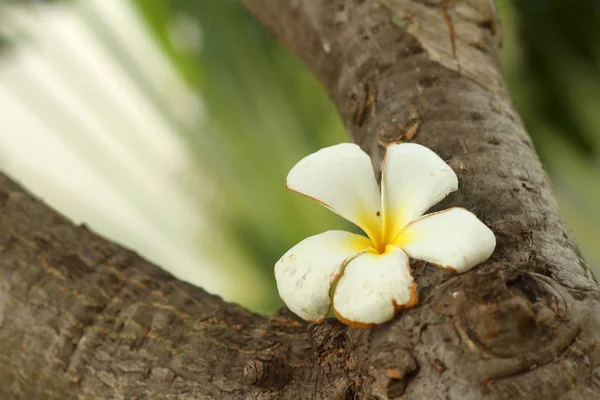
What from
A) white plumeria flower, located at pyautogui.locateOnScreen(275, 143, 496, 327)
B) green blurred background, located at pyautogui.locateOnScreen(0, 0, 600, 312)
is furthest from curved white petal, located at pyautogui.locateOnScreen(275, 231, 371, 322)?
green blurred background, located at pyautogui.locateOnScreen(0, 0, 600, 312)

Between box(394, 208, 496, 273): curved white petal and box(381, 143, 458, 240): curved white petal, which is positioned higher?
box(381, 143, 458, 240): curved white petal

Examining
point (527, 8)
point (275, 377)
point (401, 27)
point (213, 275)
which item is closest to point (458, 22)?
point (401, 27)

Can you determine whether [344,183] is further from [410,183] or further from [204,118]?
[204,118]

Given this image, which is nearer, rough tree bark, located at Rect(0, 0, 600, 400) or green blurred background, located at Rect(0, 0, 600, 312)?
rough tree bark, located at Rect(0, 0, 600, 400)

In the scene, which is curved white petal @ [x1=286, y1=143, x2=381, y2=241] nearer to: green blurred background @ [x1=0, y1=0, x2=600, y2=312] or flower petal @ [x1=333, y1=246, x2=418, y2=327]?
flower petal @ [x1=333, y1=246, x2=418, y2=327]

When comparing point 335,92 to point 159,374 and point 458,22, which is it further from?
point 159,374

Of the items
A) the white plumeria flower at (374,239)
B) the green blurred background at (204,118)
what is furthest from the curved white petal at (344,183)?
the green blurred background at (204,118)
